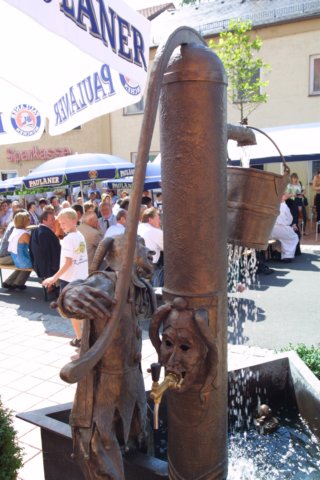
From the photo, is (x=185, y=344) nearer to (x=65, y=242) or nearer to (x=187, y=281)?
(x=187, y=281)

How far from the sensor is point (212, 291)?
153 cm

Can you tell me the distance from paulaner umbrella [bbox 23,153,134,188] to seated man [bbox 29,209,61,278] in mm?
2831

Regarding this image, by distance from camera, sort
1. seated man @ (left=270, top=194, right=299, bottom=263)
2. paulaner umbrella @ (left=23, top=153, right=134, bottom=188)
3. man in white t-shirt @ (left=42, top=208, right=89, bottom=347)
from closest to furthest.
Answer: man in white t-shirt @ (left=42, top=208, right=89, bottom=347)
seated man @ (left=270, top=194, right=299, bottom=263)
paulaner umbrella @ (left=23, top=153, right=134, bottom=188)

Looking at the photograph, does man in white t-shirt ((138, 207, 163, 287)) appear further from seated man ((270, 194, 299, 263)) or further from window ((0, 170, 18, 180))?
window ((0, 170, 18, 180))

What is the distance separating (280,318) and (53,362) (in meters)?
3.24

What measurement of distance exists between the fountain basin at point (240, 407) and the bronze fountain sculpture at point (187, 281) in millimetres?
213

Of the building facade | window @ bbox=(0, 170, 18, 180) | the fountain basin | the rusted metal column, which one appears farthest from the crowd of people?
window @ bbox=(0, 170, 18, 180)

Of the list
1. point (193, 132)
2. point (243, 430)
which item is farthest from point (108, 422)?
point (243, 430)

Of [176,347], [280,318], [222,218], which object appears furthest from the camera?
[280,318]

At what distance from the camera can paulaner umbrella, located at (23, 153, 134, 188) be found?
34.6 feet

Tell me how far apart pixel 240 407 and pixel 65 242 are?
3.26 meters

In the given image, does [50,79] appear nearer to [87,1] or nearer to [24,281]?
[87,1]

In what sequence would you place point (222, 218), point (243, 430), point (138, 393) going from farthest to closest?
point (243, 430) → point (138, 393) → point (222, 218)

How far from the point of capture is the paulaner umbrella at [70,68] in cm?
277
